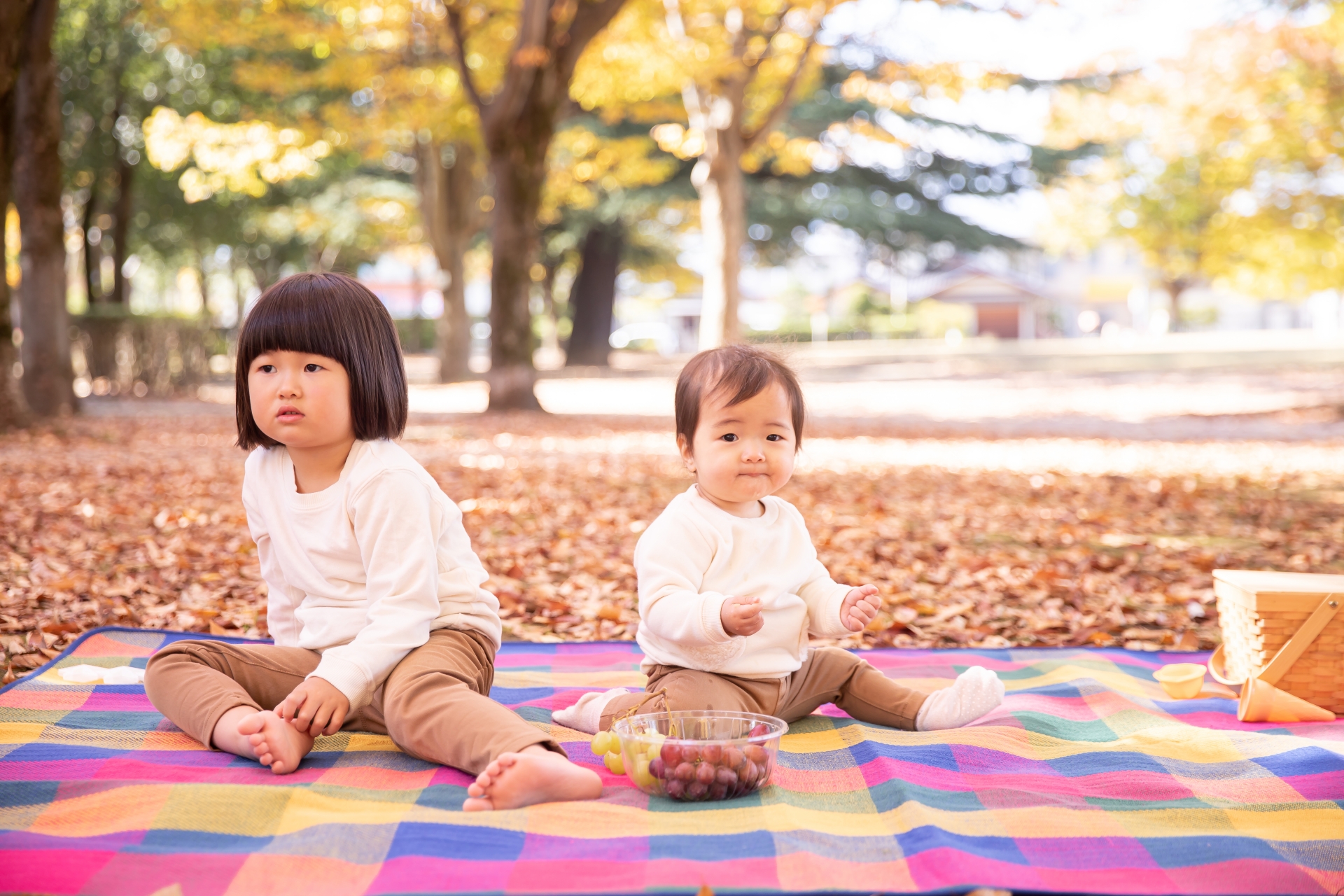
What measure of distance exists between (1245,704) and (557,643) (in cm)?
208

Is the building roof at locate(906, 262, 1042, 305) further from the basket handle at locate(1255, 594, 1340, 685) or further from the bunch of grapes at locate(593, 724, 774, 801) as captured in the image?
the bunch of grapes at locate(593, 724, 774, 801)

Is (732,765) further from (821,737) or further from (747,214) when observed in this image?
(747,214)

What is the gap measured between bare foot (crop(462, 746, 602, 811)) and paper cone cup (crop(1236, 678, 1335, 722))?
71.2 inches

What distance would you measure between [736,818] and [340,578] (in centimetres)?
111

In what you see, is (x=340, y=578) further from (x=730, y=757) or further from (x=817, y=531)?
(x=817, y=531)

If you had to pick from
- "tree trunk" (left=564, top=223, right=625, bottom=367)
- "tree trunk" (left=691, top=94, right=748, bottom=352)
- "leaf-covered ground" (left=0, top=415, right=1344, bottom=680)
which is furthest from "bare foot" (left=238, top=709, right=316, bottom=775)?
"tree trunk" (left=564, top=223, right=625, bottom=367)

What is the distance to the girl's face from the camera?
255 cm

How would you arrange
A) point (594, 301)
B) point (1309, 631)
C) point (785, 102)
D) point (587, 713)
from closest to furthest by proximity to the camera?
point (587, 713)
point (1309, 631)
point (785, 102)
point (594, 301)

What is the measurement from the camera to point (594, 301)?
92.5 ft

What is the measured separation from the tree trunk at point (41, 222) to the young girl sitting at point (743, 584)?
30.7 feet

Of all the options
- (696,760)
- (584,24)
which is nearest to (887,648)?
(696,760)

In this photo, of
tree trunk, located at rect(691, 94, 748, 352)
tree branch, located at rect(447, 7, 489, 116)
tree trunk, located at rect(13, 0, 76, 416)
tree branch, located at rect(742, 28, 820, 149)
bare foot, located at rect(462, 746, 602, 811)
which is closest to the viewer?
bare foot, located at rect(462, 746, 602, 811)

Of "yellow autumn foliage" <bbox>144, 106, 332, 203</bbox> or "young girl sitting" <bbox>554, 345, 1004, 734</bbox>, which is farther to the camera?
"yellow autumn foliage" <bbox>144, 106, 332, 203</bbox>

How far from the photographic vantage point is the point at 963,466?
29.3 ft
